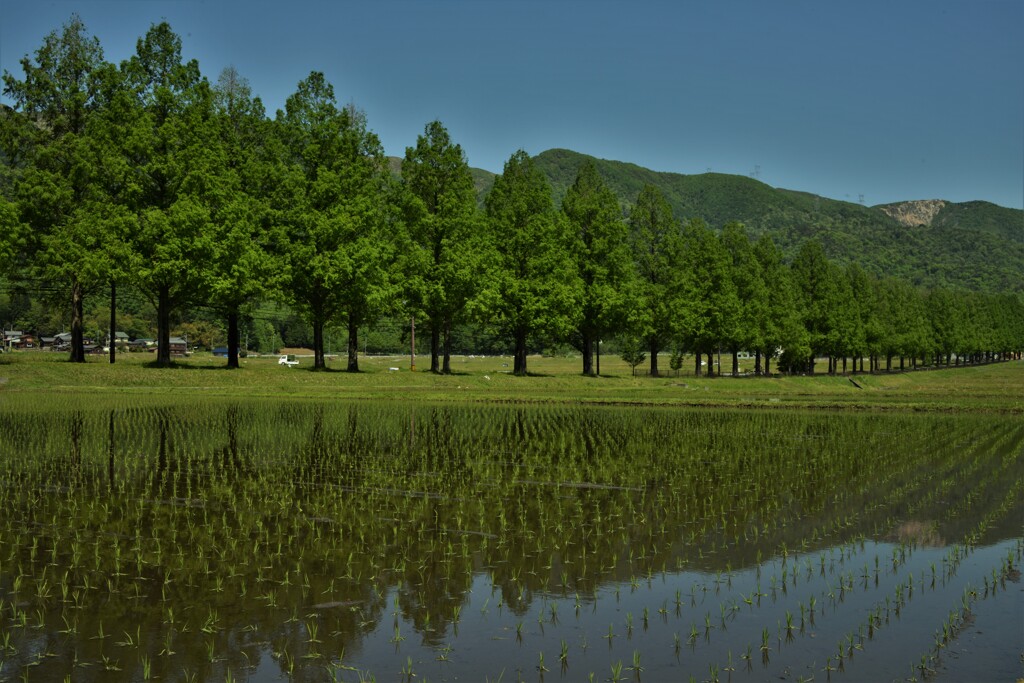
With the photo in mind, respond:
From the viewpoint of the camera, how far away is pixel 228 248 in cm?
5891

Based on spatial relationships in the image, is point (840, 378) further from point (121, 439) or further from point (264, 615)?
point (264, 615)

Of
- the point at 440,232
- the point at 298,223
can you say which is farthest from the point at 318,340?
the point at 440,232

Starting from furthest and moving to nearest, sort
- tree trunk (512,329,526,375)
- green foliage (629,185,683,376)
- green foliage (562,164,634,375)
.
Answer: green foliage (629,185,683,376) → green foliage (562,164,634,375) → tree trunk (512,329,526,375)

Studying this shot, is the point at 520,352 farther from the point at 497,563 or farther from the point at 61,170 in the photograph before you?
the point at 497,563

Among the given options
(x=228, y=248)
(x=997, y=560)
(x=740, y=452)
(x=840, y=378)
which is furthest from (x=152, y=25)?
(x=840, y=378)

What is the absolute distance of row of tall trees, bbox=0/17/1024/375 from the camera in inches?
2290

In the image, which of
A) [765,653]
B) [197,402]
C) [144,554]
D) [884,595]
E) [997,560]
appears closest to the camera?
[765,653]

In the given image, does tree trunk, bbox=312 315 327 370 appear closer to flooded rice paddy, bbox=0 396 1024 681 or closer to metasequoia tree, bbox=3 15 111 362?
metasequoia tree, bbox=3 15 111 362

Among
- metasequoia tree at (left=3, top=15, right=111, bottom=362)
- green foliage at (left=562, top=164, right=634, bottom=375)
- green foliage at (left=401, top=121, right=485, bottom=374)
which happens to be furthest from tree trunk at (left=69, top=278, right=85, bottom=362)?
green foliage at (left=562, top=164, right=634, bottom=375)

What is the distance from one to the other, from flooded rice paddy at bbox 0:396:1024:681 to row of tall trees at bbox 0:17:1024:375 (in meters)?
32.7

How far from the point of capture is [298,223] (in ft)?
212

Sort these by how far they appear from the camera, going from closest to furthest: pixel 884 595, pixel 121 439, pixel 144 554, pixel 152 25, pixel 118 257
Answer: pixel 884 595 < pixel 144 554 < pixel 121 439 < pixel 118 257 < pixel 152 25

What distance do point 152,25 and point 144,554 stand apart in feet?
201

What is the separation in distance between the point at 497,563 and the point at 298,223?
179 ft
